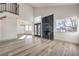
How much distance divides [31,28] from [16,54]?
0.79 meters

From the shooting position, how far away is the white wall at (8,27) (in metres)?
2.57

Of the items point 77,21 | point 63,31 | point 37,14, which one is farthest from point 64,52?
point 37,14

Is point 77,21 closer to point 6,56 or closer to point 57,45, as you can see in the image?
point 57,45

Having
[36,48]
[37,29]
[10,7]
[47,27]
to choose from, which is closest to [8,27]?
[10,7]

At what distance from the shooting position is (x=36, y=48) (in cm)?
255

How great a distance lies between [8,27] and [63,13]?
145cm

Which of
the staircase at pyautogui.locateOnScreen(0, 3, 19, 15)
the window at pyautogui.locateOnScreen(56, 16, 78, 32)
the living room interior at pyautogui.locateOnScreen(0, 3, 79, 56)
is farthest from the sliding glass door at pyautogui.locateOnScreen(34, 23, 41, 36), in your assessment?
the staircase at pyautogui.locateOnScreen(0, 3, 19, 15)

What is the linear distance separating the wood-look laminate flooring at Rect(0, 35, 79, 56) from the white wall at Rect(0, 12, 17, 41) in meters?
0.16

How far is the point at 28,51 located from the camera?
2.48 metres

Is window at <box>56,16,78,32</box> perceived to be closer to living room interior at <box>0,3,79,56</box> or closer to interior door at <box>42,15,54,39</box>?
living room interior at <box>0,3,79,56</box>

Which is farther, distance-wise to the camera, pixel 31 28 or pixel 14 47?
pixel 31 28

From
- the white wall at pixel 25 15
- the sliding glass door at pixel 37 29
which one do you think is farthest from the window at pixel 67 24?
the white wall at pixel 25 15

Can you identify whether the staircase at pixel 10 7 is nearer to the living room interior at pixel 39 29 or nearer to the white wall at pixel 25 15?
the living room interior at pixel 39 29

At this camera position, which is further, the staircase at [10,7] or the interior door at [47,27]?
the interior door at [47,27]
